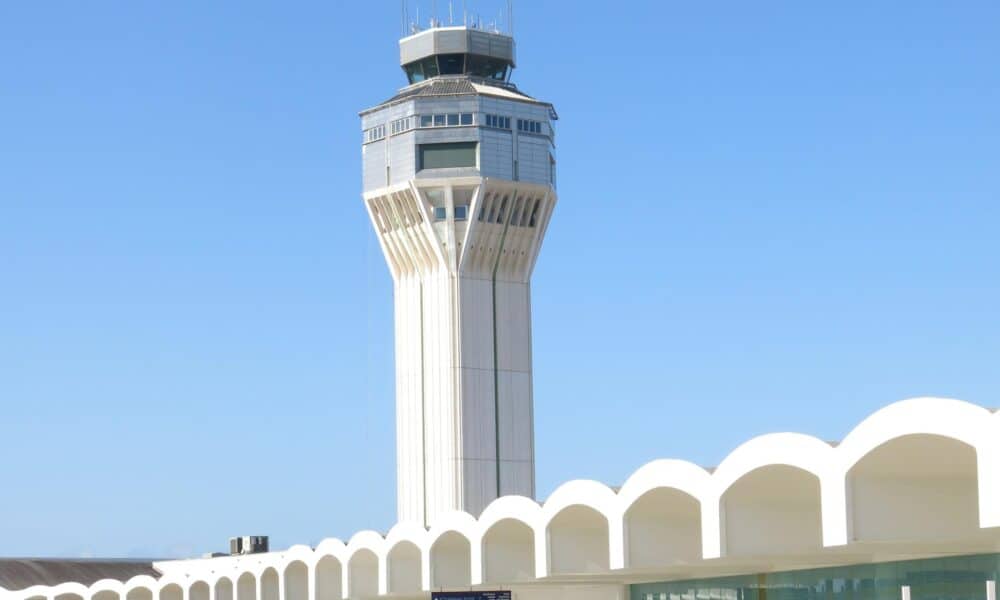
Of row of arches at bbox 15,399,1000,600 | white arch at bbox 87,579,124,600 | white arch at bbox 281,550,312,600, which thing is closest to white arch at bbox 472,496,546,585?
row of arches at bbox 15,399,1000,600

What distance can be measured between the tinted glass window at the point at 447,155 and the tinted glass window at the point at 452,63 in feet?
18.7

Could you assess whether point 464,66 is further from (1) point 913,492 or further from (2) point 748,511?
(1) point 913,492

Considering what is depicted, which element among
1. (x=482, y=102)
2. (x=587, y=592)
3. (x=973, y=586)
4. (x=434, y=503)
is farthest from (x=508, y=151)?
(x=973, y=586)

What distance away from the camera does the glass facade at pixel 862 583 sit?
3641 centimetres

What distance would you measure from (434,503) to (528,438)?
557cm

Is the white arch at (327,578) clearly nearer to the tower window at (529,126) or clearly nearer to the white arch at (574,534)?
the white arch at (574,534)

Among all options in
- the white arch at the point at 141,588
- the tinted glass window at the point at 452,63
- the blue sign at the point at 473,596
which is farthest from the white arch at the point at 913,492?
the tinted glass window at the point at 452,63

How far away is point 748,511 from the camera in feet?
124

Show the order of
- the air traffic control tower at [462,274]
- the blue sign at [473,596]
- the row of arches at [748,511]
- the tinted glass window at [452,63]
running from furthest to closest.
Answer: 1. the tinted glass window at [452,63]
2. the air traffic control tower at [462,274]
3. the blue sign at [473,596]
4. the row of arches at [748,511]

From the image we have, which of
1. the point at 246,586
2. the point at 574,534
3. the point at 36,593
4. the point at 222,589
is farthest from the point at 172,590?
the point at 574,534

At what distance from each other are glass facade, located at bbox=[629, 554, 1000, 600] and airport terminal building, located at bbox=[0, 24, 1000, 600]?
0.05m

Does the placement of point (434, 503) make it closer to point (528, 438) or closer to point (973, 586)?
point (528, 438)

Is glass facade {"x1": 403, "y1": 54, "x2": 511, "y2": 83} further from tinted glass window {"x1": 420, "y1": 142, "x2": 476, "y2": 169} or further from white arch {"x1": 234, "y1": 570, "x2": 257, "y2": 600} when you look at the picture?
white arch {"x1": 234, "y1": 570, "x2": 257, "y2": 600}

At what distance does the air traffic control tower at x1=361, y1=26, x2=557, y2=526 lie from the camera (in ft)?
254
